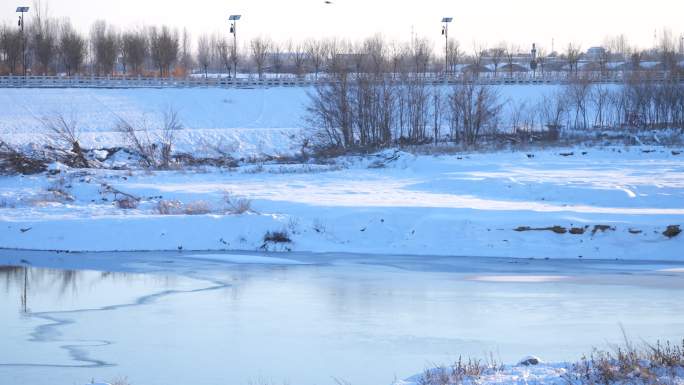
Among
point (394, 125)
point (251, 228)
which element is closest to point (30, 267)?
point (251, 228)

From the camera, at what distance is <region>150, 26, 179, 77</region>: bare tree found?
85.3 metres

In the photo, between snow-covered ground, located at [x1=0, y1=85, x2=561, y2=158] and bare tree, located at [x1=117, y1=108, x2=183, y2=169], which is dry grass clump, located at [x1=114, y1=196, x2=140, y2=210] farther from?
snow-covered ground, located at [x1=0, y1=85, x2=561, y2=158]

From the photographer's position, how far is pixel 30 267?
58.9 ft

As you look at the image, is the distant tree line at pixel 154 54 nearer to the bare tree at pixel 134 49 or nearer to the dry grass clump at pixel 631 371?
the bare tree at pixel 134 49

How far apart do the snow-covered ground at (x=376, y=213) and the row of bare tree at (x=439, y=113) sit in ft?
51.3

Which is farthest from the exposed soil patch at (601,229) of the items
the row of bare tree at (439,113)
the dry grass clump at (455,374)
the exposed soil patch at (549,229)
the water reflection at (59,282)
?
the row of bare tree at (439,113)

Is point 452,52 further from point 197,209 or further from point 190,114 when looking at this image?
point 197,209

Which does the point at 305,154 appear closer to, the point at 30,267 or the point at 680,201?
the point at 680,201

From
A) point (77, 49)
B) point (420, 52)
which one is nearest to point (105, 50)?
point (77, 49)

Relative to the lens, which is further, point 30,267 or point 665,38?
point 665,38

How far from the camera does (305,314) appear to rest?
42.9 feet

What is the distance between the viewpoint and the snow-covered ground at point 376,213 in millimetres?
19656

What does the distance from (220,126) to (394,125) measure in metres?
14.2

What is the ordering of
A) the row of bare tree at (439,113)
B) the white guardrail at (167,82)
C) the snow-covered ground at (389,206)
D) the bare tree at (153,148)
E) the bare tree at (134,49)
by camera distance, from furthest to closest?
the bare tree at (134,49), the white guardrail at (167,82), the row of bare tree at (439,113), the bare tree at (153,148), the snow-covered ground at (389,206)
